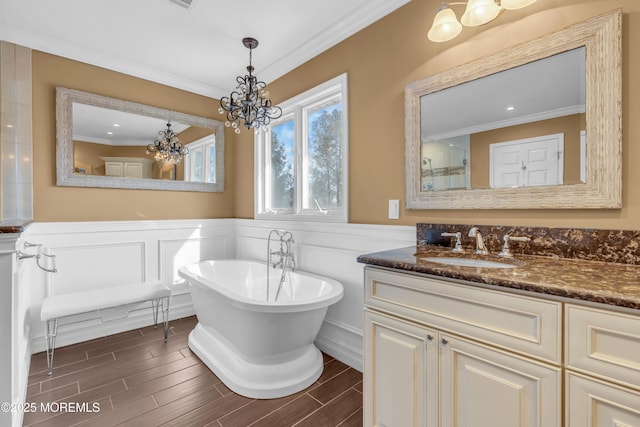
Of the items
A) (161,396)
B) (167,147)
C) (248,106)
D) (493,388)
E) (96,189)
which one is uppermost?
(248,106)

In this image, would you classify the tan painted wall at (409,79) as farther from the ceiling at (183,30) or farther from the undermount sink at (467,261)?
the undermount sink at (467,261)

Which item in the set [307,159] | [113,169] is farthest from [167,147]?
[307,159]

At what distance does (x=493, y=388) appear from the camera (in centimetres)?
103

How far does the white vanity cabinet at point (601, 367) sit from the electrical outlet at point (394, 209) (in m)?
1.16

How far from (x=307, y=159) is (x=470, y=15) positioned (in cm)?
166

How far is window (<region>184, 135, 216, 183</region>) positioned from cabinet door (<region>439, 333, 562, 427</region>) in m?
3.07

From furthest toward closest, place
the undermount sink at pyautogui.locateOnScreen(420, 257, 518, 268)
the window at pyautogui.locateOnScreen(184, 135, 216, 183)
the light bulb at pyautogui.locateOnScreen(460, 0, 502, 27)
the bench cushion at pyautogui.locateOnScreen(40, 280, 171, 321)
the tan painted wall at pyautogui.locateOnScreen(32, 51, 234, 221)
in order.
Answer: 1. the window at pyautogui.locateOnScreen(184, 135, 216, 183)
2. the tan painted wall at pyautogui.locateOnScreen(32, 51, 234, 221)
3. the bench cushion at pyautogui.locateOnScreen(40, 280, 171, 321)
4. the light bulb at pyautogui.locateOnScreen(460, 0, 502, 27)
5. the undermount sink at pyautogui.locateOnScreen(420, 257, 518, 268)

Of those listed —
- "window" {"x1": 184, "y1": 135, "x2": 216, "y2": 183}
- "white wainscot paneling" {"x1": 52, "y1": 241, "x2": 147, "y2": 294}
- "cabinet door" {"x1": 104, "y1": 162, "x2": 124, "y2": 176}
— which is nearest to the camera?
"white wainscot paneling" {"x1": 52, "y1": 241, "x2": 147, "y2": 294}

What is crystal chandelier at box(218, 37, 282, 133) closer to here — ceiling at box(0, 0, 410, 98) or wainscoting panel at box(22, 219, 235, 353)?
ceiling at box(0, 0, 410, 98)

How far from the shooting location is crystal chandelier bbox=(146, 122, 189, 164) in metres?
3.11

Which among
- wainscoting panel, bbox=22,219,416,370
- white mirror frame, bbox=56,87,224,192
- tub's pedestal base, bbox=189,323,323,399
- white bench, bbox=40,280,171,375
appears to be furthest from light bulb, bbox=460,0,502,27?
white bench, bbox=40,280,171,375

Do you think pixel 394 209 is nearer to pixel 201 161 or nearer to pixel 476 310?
pixel 476 310

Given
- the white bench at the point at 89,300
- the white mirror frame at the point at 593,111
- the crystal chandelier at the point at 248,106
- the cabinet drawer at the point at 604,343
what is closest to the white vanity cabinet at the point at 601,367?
the cabinet drawer at the point at 604,343

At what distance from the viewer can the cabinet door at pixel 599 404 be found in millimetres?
789
